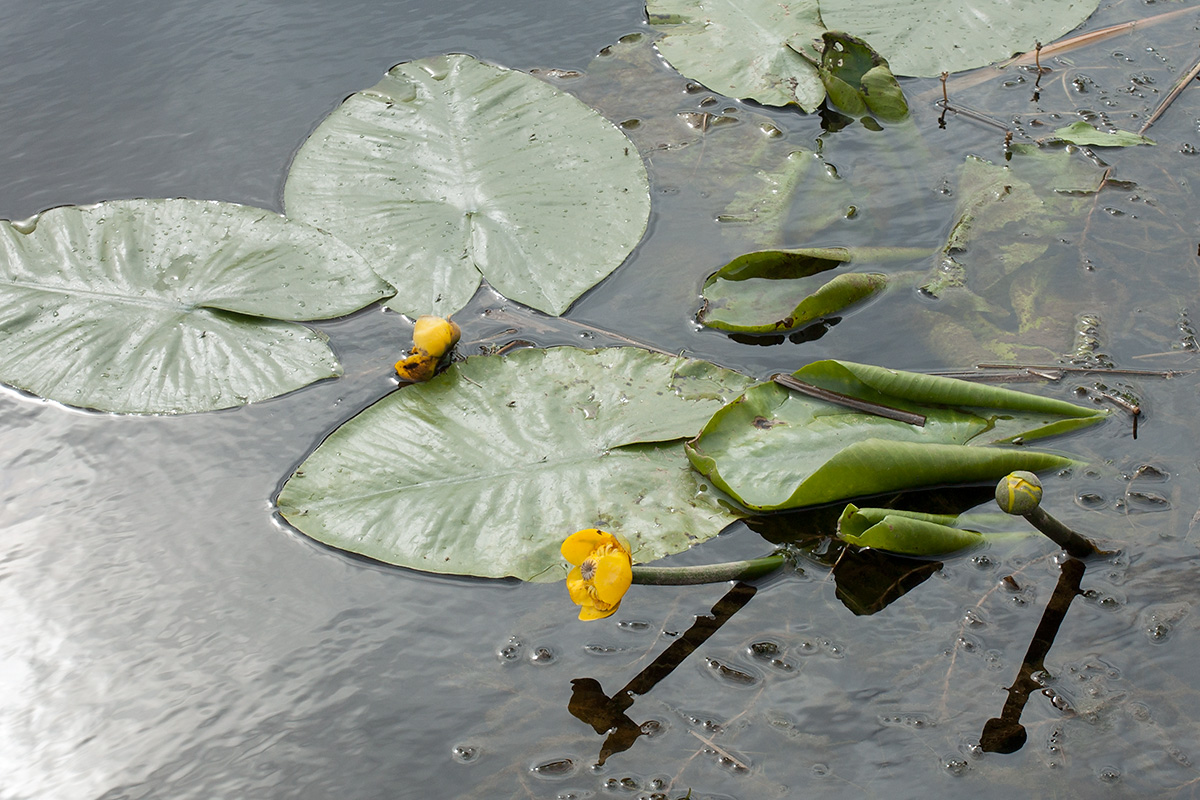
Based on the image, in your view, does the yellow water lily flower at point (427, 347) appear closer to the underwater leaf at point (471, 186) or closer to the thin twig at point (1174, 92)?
the underwater leaf at point (471, 186)

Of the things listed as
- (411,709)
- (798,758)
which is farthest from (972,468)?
(411,709)

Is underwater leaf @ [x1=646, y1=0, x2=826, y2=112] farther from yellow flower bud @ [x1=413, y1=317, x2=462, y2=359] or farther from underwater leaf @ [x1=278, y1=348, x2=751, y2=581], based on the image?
yellow flower bud @ [x1=413, y1=317, x2=462, y2=359]

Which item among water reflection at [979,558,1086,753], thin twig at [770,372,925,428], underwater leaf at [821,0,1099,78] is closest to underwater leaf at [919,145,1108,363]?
thin twig at [770,372,925,428]

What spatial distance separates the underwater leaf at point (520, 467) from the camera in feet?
5.87

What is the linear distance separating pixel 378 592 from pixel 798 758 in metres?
0.84

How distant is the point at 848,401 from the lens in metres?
1.95

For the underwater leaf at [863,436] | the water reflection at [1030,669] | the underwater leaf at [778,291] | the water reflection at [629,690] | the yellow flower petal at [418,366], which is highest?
the yellow flower petal at [418,366]

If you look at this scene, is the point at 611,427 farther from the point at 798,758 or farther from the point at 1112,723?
the point at 1112,723

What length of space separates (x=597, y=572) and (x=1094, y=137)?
→ 2126 millimetres

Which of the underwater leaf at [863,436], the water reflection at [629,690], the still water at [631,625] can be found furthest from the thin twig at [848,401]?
the water reflection at [629,690]

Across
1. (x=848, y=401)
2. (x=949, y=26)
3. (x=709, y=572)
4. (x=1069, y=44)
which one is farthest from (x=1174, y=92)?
(x=709, y=572)

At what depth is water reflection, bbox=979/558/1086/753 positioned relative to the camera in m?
1.50

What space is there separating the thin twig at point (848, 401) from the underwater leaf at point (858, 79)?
1.21m

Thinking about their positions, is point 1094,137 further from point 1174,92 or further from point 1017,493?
point 1017,493
